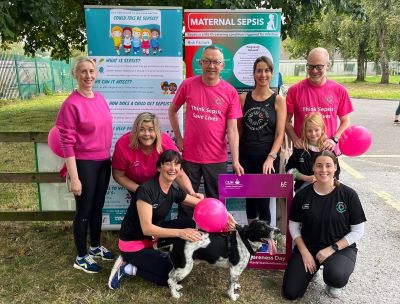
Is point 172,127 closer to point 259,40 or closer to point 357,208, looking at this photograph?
point 259,40

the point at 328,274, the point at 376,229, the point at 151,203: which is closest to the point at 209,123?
the point at 151,203

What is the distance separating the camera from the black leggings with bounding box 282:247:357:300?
3.34m

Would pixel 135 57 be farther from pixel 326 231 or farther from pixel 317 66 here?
pixel 326 231

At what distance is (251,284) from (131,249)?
1126mm

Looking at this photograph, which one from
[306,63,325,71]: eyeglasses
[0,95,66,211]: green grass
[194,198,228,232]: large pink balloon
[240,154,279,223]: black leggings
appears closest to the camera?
[194,198,228,232]: large pink balloon

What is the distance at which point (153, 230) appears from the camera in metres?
3.34

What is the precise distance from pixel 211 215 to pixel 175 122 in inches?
48.0

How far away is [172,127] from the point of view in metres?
4.08

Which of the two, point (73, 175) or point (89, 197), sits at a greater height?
point (73, 175)

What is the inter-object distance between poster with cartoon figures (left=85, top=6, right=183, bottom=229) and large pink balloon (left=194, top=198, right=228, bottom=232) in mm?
1421

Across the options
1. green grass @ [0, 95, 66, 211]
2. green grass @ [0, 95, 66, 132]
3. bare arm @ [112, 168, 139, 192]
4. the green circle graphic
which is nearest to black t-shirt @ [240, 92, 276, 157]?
the green circle graphic

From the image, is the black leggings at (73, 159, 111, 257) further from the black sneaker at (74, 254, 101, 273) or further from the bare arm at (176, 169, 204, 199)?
the bare arm at (176, 169, 204, 199)

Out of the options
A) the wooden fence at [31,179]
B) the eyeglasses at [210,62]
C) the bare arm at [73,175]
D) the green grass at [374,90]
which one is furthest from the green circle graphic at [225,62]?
the green grass at [374,90]

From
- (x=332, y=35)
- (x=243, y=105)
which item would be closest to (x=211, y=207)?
(x=243, y=105)
